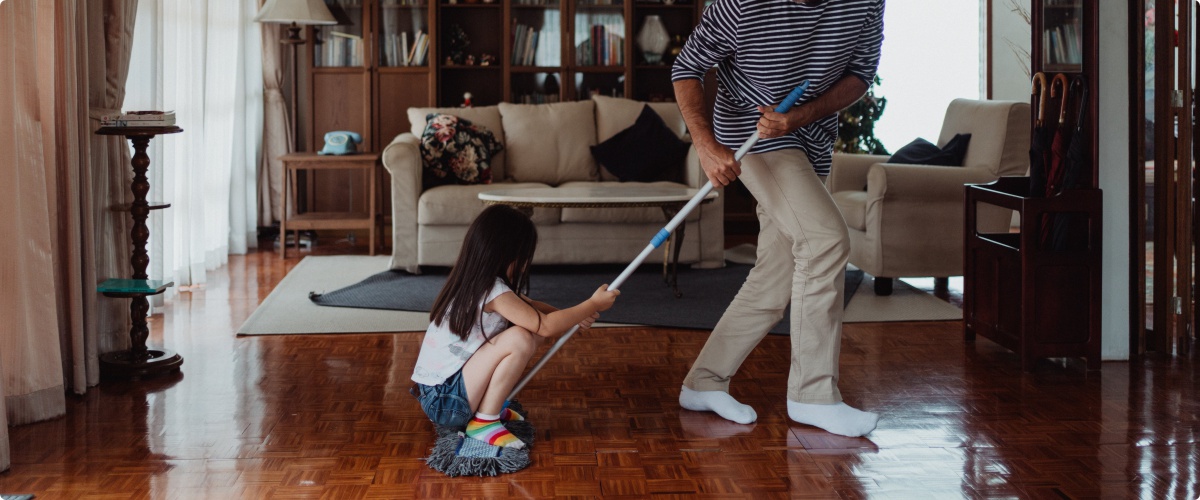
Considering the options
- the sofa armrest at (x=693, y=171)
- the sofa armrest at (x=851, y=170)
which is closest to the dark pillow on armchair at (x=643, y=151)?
the sofa armrest at (x=693, y=171)

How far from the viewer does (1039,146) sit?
356 cm

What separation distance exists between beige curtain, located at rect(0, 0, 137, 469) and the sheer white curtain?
3.44 feet

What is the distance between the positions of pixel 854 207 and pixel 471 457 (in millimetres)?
3060

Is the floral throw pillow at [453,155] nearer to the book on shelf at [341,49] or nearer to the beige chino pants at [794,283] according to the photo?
the book on shelf at [341,49]

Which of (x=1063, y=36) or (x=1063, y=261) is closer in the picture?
(x=1063, y=261)

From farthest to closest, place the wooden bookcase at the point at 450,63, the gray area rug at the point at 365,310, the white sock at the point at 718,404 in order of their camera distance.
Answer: the wooden bookcase at the point at 450,63
the gray area rug at the point at 365,310
the white sock at the point at 718,404

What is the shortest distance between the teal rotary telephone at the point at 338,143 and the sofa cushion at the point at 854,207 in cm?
280

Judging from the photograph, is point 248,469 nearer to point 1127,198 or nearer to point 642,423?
point 642,423

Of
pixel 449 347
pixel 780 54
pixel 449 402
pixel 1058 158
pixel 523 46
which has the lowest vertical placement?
pixel 449 402

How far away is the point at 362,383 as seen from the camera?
3305 mm

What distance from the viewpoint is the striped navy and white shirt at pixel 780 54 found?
2.64 metres

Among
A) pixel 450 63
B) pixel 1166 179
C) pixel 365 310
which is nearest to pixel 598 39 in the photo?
pixel 450 63

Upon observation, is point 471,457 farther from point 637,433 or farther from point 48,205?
point 48,205

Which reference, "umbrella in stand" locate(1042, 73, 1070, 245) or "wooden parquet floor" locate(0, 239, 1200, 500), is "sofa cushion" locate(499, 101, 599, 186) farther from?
"umbrella in stand" locate(1042, 73, 1070, 245)
